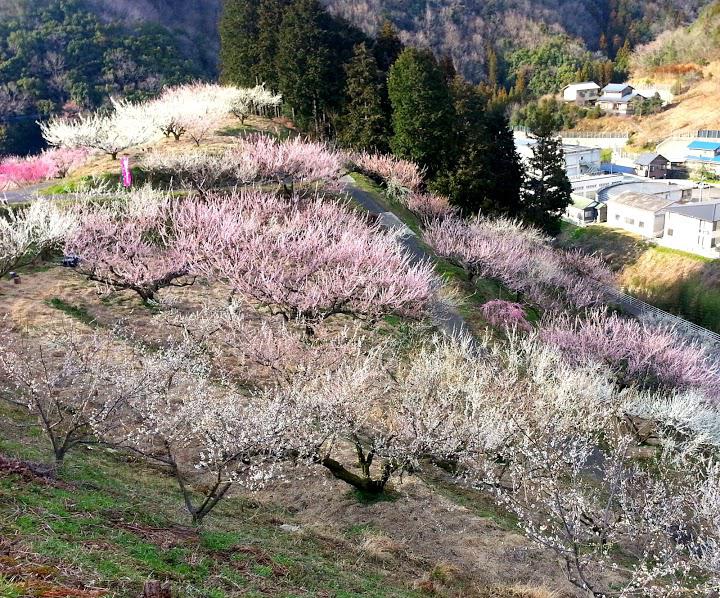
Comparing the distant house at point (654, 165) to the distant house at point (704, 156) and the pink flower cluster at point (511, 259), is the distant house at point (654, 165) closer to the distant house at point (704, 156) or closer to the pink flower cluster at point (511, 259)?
the distant house at point (704, 156)

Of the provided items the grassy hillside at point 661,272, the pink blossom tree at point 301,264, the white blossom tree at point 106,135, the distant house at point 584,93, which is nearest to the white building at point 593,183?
the grassy hillside at point 661,272

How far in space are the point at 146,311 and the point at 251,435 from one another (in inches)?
352

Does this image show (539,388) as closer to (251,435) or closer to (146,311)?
(251,435)

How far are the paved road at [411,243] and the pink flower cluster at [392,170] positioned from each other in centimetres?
120

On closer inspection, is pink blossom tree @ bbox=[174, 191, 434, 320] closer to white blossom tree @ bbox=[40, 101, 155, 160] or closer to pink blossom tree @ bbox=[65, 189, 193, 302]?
pink blossom tree @ bbox=[65, 189, 193, 302]

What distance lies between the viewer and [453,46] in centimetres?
9106

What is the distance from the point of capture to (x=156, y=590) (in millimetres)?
5324

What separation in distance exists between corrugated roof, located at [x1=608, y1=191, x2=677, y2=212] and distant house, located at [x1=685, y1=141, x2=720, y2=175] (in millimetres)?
14500

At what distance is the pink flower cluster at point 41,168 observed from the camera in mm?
26634

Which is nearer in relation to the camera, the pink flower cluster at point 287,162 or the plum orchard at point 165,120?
the pink flower cluster at point 287,162

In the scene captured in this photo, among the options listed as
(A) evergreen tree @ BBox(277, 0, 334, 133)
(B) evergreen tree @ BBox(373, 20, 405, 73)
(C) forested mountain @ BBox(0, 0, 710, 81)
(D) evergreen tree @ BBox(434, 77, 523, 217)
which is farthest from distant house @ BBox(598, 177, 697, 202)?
(C) forested mountain @ BBox(0, 0, 710, 81)

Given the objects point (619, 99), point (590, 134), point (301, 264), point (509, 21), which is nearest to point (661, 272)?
point (301, 264)

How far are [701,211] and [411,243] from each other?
859 inches

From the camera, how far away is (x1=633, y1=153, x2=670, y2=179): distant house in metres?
54.5
